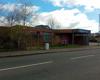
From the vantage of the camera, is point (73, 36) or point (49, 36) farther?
point (73, 36)

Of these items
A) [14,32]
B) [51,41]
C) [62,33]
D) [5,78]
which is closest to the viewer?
[5,78]

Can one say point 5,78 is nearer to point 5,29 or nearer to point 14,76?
point 14,76

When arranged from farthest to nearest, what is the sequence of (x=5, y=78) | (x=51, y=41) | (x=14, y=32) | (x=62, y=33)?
(x=62, y=33), (x=51, y=41), (x=14, y=32), (x=5, y=78)

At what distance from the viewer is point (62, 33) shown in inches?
2173

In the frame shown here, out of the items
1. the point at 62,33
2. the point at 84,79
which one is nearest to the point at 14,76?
the point at 84,79

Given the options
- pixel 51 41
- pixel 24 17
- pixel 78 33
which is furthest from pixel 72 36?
pixel 24 17

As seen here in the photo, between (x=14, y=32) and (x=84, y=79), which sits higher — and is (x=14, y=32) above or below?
above

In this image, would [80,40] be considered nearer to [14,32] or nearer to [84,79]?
[14,32]

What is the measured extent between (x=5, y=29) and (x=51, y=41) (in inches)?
631

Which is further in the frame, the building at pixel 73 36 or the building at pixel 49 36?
the building at pixel 73 36

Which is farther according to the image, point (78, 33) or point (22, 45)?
point (78, 33)

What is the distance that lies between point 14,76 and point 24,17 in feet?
73.0

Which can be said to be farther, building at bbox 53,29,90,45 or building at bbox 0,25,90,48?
building at bbox 53,29,90,45

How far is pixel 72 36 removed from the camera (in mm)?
55500
